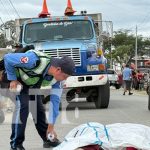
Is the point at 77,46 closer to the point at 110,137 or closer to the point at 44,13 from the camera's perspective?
the point at 44,13

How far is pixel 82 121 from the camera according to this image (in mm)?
11758

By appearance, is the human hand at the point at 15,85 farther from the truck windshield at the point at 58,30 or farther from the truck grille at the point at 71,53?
the truck windshield at the point at 58,30

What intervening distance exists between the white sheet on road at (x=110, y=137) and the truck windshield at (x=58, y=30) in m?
9.19

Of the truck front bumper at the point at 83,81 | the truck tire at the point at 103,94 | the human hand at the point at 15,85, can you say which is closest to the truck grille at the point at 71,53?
the truck front bumper at the point at 83,81

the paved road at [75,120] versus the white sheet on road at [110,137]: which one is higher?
the white sheet on road at [110,137]

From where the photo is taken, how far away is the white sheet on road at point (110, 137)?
5.35 metres

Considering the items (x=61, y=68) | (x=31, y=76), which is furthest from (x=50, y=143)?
(x=61, y=68)

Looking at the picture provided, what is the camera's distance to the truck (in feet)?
46.4

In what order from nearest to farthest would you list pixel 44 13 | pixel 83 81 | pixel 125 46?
pixel 83 81 → pixel 44 13 → pixel 125 46

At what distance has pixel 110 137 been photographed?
5539 mm

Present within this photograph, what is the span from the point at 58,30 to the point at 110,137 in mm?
9639

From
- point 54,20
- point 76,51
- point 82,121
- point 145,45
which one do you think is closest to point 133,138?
point 82,121

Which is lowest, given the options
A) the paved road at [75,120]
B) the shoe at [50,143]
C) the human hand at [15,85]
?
the paved road at [75,120]

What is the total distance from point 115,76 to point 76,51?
74.6 ft
